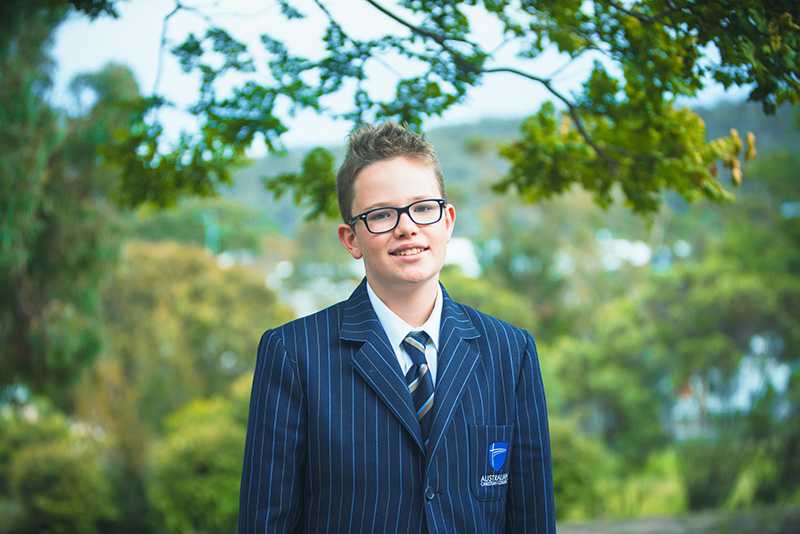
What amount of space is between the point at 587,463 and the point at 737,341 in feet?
17.4

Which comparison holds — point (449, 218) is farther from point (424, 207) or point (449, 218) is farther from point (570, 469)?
point (570, 469)

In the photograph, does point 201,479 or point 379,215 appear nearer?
point 379,215

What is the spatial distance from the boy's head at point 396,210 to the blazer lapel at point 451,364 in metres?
0.10

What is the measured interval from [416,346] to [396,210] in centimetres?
27

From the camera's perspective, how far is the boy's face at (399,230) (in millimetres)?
1569

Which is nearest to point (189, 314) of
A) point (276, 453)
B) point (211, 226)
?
point (211, 226)

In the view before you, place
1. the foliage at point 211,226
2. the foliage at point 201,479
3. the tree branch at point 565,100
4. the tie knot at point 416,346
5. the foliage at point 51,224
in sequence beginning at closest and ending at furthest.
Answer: the tie knot at point 416,346
the tree branch at point 565,100
the foliage at point 51,224
the foliage at point 201,479
the foliage at point 211,226

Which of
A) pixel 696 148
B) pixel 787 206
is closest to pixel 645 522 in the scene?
pixel 696 148

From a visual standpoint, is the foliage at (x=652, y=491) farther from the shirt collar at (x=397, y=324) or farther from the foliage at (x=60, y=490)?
the shirt collar at (x=397, y=324)

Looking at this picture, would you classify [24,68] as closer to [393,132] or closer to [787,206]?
[393,132]

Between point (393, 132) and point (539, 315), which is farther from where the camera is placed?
point (539, 315)

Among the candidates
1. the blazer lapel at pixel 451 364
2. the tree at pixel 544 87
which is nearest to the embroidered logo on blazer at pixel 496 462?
the blazer lapel at pixel 451 364

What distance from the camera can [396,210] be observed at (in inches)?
62.1

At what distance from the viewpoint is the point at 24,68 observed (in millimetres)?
6391
